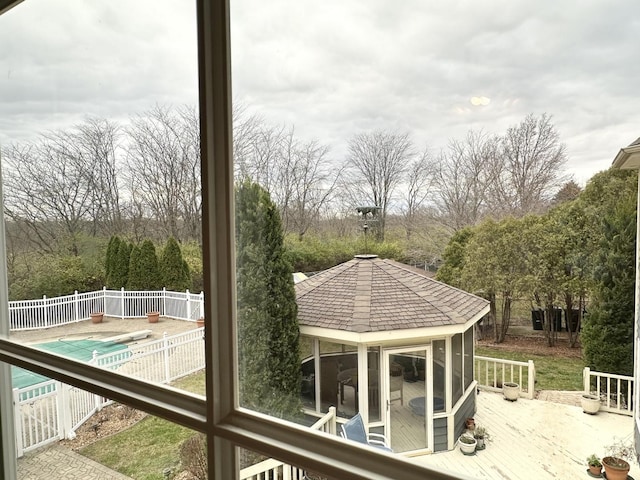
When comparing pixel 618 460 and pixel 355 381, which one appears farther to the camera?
pixel 355 381

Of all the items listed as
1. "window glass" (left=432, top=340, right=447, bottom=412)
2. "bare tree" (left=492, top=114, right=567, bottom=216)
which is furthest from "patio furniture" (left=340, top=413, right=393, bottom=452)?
"bare tree" (left=492, top=114, right=567, bottom=216)

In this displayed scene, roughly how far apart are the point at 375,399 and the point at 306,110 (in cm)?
81

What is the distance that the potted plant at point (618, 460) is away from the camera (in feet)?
2.72

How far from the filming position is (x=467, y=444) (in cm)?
100

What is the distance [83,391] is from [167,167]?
39.2 inches

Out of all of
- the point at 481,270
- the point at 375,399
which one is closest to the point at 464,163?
the point at 481,270

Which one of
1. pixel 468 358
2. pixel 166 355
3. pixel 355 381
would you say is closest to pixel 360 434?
pixel 355 381

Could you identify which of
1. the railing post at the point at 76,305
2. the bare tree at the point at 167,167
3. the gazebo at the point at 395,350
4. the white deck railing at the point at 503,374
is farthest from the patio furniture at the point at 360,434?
the railing post at the point at 76,305

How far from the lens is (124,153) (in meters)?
1.75

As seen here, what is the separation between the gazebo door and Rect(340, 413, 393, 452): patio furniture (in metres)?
0.02

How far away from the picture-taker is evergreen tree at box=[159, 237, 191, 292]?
1.54m

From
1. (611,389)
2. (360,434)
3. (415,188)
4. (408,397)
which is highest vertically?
(415,188)

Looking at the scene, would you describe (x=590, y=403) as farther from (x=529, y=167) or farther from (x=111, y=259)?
(x=111, y=259)

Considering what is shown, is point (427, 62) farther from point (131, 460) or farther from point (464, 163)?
point (131, 460)
